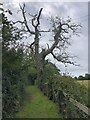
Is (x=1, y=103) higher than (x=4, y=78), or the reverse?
(x=4, y=78)

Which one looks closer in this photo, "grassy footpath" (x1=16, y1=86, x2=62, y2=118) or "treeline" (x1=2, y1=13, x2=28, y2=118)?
"treeline" (x1=2, y1=13, x2=28, y2=118)

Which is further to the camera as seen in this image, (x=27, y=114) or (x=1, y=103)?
(x=27, y=114)

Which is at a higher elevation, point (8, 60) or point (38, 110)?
Answer: point (8, 60)

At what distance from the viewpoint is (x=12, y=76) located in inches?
512

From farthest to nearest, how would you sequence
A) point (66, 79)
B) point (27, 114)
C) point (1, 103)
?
1. point (66, 79)
2. point (27, 114)
3. point (1, 103)

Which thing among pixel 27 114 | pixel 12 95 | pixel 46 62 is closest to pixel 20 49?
pixel 12 95

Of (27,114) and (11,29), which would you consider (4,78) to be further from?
(27,114)

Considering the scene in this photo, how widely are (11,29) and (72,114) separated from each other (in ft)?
12.8

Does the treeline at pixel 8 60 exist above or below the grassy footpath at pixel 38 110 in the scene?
above

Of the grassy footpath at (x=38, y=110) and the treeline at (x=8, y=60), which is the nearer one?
the treeline at (x=8, y=60)

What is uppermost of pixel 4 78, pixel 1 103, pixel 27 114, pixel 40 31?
pixel 40 31

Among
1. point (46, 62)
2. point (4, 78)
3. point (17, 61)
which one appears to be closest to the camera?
point (4, 78)

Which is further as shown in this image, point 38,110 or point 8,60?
point 38,110

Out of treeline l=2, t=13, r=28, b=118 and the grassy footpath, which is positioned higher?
treeline l=2, t=13, r=28, b=118
